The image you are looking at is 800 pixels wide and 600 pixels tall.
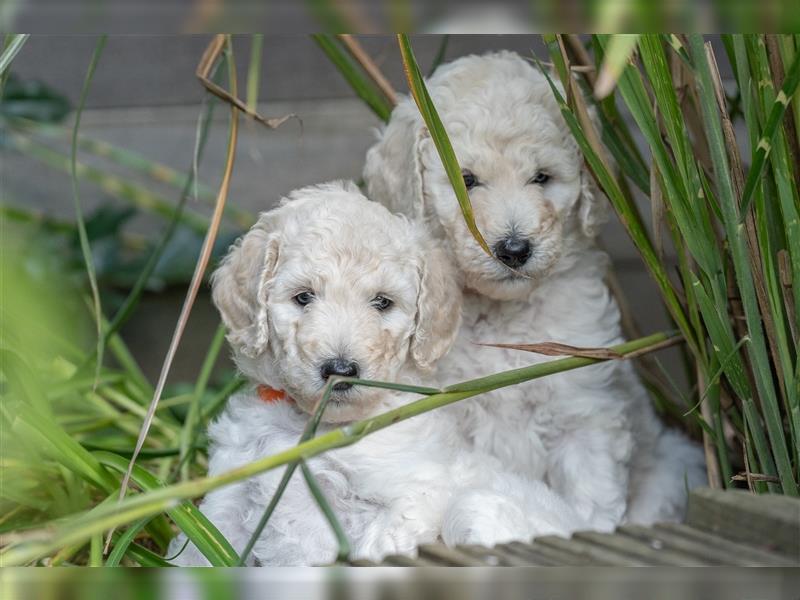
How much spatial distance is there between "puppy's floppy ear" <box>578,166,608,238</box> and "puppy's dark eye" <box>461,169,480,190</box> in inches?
14.5

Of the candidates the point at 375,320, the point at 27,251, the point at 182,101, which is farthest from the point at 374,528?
the point at 182,101

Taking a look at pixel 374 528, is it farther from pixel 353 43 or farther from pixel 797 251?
pixel 353 43

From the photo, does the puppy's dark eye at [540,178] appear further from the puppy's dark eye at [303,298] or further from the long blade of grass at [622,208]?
the puppy's dark eye at [303,298]

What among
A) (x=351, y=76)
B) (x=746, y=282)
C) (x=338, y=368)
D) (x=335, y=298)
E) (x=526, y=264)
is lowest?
(x=338, y=368)

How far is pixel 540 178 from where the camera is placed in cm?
312

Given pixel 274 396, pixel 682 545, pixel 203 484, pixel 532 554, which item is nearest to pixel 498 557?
pixel 532 554

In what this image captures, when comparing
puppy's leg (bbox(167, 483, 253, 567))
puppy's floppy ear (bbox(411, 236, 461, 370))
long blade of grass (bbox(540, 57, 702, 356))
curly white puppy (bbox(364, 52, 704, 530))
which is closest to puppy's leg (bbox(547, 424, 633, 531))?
curly white puppy (bbox(364, 52, 704, 530))

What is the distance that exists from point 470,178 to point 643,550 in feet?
5.29

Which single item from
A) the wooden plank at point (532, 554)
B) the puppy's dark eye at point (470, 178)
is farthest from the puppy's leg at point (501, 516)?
the puppy's dark eye at point (470, 178)

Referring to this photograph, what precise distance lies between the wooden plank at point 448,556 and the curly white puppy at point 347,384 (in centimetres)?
49

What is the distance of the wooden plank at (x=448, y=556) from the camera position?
1765 mm

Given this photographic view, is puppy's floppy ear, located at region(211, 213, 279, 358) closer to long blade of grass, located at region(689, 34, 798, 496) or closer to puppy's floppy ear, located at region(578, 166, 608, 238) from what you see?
puppy's floppy ear, located at region(578, 166, 608, 238)

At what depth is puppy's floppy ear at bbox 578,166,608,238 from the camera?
3166 millimetres

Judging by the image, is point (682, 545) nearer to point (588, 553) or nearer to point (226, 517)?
point (588, 553)
